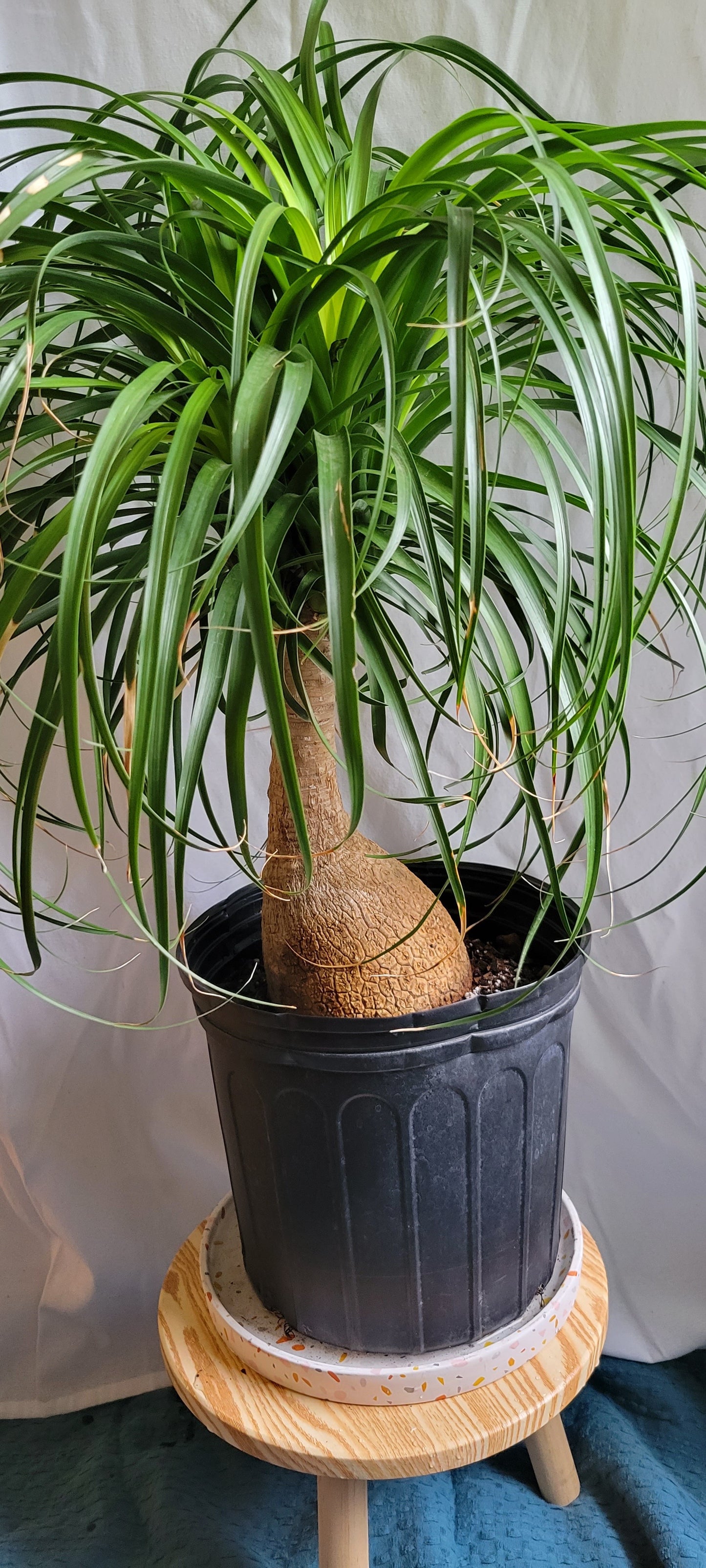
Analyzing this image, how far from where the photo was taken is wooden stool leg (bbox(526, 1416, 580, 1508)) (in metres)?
1.03

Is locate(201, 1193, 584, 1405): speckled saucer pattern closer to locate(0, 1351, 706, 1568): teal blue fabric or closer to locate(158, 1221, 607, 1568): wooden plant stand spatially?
locate(158, 1221, 607, 1568): wooden plant stand

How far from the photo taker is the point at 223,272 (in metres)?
0.65

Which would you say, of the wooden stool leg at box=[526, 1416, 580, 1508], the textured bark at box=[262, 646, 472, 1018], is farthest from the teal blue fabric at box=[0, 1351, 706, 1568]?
the textured bark at box=[262, 646, 472, 1018]

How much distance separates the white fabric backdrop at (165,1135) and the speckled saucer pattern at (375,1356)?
Result: 1.21 feet

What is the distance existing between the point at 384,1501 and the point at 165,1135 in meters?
0.43

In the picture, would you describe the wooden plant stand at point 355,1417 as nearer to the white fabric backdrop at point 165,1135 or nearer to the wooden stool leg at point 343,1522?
the wooden stool leg at point 343,1522

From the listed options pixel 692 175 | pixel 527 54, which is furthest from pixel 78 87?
pixel 692 175

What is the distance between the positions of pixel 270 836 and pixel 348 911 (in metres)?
0.09

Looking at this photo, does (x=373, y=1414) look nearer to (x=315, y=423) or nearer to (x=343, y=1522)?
(x=343, y=1522)

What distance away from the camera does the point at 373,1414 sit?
2.57 ft

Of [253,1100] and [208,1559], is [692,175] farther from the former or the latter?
[208,1559]

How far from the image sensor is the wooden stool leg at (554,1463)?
3.37 ft

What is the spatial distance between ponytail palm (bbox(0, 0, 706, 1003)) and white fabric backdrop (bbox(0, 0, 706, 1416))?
0.43m

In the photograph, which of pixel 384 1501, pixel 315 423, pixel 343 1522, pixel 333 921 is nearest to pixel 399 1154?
pixel 333 921
